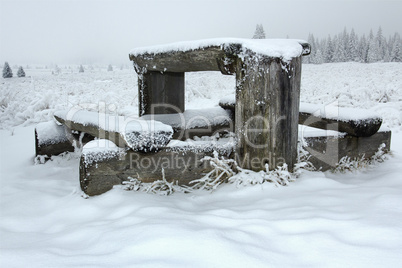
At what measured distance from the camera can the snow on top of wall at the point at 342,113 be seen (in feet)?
10.3

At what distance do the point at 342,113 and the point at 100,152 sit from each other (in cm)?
238

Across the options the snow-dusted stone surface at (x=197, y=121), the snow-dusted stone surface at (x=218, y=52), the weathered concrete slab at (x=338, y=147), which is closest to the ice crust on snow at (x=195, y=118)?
the snow-dusted stone surface at (x=197, y=121)

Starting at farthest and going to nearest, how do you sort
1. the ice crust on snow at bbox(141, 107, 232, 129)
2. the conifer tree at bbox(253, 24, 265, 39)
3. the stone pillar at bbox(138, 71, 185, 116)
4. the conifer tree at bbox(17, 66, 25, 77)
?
the conifer tree at bbox(253, 24, 265, 39), the conifer tree at bbox(17, 66, 25, 77), the stone pillar at bbox(138, 71, 185, 116), the ice crust on snow at bbox(141, 107, 232, 129)

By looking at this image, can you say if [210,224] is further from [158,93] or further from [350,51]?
[350,51]

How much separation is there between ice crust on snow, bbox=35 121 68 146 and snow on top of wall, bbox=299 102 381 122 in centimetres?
290

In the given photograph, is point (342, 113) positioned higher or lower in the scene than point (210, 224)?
higher

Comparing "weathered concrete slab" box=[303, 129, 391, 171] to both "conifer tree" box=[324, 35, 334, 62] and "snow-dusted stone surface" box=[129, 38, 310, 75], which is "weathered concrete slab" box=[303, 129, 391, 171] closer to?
"snow-dusted stone surface" box=[129, 38, 310, 75]

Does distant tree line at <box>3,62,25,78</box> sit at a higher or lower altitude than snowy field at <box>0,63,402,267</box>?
higher

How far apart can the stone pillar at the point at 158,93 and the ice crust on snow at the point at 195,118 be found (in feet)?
0.80

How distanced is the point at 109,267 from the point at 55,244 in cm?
53

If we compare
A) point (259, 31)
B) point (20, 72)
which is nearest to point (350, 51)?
point (259, 31)

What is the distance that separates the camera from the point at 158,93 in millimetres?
4008

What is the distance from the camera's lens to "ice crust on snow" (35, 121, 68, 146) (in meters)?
3.84

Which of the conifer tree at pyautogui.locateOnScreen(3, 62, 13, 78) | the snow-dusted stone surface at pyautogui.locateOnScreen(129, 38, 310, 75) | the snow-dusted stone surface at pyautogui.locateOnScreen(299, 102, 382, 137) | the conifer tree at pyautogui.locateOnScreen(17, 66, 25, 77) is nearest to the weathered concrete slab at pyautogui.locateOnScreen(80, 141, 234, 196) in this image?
the snow-dusted stone surface at pyautogui.locateOnScreen(129, 38, 310, 75)
